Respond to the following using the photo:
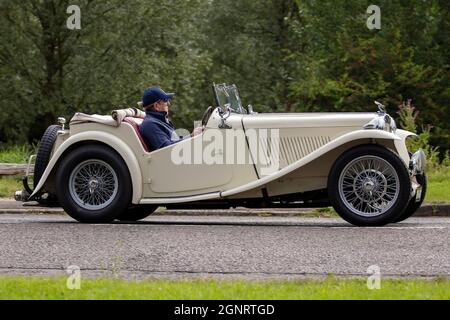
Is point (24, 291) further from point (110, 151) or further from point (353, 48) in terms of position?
point (353, 48)

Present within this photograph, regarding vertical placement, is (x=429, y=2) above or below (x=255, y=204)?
above

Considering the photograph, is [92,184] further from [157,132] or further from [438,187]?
[438,187]

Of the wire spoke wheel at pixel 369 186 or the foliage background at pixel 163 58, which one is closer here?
the wire spoke wheel at pixel 369 186

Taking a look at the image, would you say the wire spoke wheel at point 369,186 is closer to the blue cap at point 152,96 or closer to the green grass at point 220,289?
the blue cap at point 152,96

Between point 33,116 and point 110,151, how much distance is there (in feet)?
74.7

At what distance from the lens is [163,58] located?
3619 cm

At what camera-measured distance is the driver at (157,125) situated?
1229cm

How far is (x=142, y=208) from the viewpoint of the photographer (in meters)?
13.1

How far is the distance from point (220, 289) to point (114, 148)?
516 cm

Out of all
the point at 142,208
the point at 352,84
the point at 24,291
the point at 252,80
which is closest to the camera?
the point at 24,291

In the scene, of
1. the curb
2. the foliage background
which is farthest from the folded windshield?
the foliage background

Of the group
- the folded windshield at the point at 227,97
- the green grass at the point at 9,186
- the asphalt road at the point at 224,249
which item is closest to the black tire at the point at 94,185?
the asphalt road at the point at 224,249
